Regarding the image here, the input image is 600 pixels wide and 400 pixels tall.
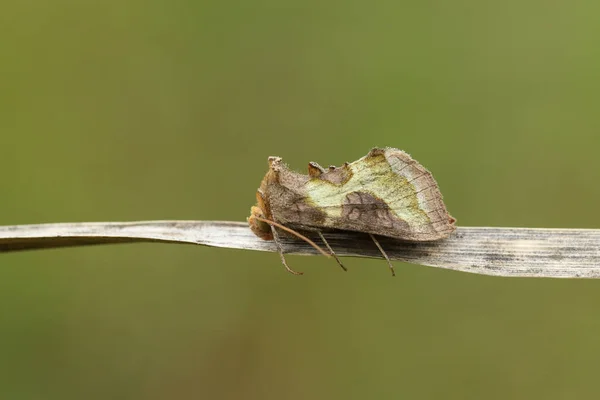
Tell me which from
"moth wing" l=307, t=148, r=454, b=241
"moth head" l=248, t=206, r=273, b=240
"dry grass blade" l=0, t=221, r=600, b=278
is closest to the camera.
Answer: "dry grass blade" l=0, t=221, r=600, b=278

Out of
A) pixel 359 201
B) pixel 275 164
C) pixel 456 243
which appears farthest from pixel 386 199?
pixel 275 164

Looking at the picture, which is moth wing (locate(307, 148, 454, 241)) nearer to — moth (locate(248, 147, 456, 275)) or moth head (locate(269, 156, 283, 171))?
moth (locate(248, 147, 456, 275))

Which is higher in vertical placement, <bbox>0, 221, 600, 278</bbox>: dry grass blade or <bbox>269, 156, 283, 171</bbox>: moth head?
<bbox>269, 156, 283, 171</bbox>: moth head

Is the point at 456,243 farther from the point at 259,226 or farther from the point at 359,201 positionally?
the point at 259,226

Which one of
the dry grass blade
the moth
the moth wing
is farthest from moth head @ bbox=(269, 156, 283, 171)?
the dry grass blade

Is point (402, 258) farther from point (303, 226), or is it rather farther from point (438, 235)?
point (303, 226)
